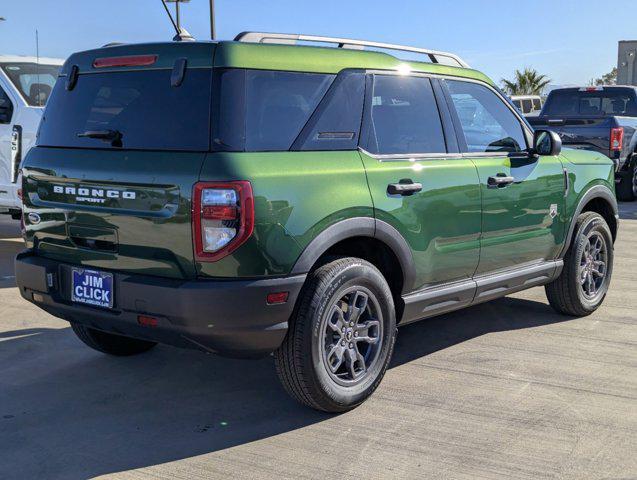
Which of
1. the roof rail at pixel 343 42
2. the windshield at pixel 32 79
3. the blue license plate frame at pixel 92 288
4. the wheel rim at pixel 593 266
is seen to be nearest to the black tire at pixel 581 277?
the wheel rim at pixel 593 266

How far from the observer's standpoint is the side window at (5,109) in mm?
9016

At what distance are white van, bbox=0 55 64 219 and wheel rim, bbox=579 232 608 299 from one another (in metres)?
5.78

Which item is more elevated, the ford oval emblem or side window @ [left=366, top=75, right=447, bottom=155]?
side window @ [left=366, top=75, right=447, bottom=155]

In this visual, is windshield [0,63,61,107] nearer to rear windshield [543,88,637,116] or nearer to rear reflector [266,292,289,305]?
rear reflector [266,292,289,305]

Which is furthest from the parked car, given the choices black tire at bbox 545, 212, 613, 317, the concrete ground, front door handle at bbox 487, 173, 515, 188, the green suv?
the green suv

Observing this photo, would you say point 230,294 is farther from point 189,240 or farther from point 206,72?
point 206,72

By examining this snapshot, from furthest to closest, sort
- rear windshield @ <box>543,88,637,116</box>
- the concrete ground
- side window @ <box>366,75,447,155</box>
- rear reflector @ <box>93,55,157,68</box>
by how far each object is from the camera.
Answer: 1. rear windshield @ <box>543,88,637,116</box>
2. side window @ <box>366,75,447,155</box>
3. rear reflector @ <box>93,55,157,68</box>
4. the concrete ground

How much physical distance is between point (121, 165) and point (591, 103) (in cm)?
1134

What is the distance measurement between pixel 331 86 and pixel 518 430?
6.33 feet

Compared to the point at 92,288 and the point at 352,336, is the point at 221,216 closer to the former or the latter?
the point at 92,288

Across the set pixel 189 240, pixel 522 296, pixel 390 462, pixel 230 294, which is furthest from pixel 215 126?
pixel 522 296

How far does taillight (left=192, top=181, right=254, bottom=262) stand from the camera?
3537mm

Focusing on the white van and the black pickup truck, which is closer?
the white van

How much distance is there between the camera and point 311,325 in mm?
3824
